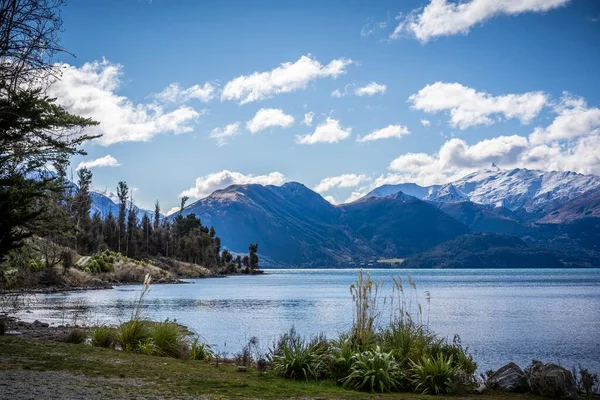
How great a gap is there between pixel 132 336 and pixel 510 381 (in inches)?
405

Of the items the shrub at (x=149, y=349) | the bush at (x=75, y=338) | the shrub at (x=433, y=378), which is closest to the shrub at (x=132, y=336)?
the shrub at (x=149, y=349)

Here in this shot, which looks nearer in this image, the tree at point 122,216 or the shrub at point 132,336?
the shrub at point 132,336

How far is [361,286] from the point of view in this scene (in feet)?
43.5

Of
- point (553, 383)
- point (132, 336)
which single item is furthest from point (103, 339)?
point (553, 383)

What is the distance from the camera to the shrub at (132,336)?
16141mm

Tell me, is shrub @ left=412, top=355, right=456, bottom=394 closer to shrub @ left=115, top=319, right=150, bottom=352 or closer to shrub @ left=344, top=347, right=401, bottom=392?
shrub @ left=344, top=347, right=401, bottom=392

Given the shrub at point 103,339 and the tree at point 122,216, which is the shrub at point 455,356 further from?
the tree at point 122,216

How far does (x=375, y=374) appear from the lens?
11.9m

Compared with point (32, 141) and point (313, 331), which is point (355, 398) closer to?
point (32, 141)

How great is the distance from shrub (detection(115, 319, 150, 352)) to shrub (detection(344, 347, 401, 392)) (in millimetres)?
6937

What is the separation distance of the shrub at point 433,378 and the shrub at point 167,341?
7.27 metres

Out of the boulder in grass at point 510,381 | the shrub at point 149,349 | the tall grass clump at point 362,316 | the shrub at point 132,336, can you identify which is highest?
the tall grass clump at point 362,316

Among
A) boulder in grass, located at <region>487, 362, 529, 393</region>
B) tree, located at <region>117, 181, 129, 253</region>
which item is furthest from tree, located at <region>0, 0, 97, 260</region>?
tree, located at <region>117, 181, 129, 253</region>

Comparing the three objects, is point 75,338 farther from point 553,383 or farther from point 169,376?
point 553,383
